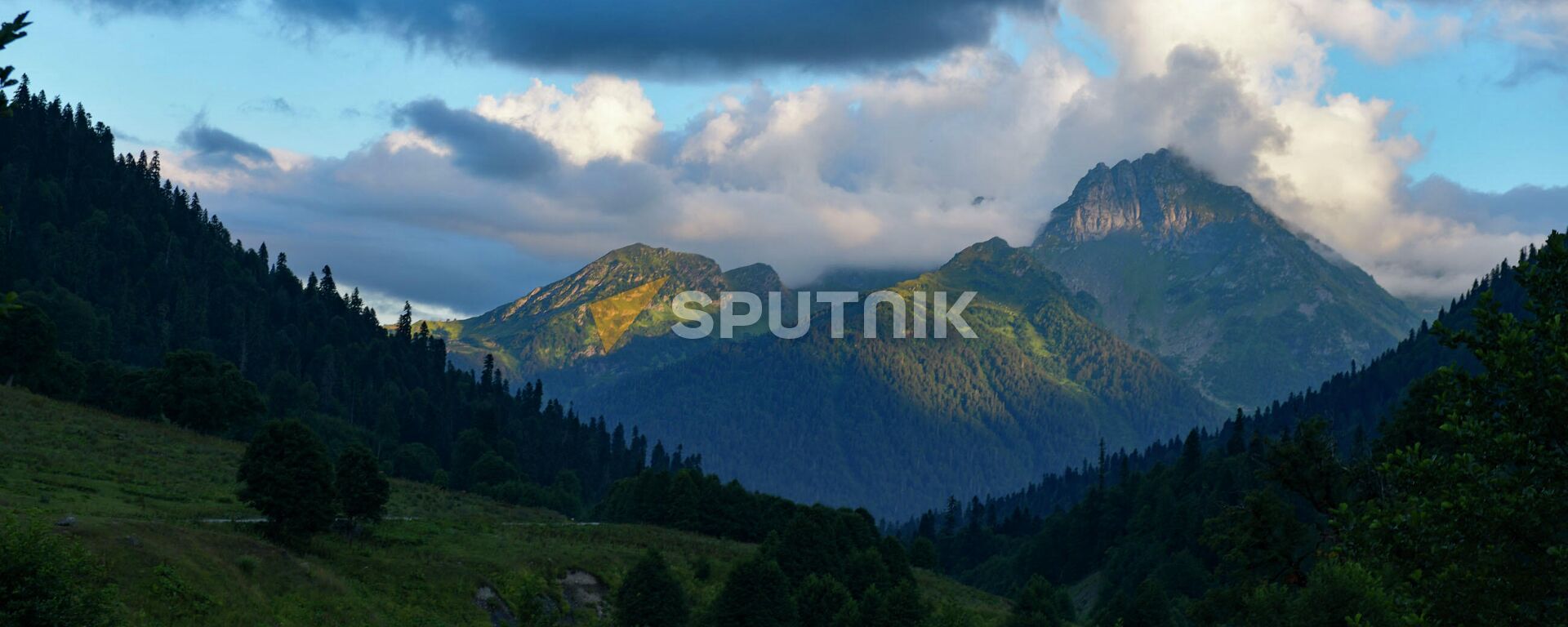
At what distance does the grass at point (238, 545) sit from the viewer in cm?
6644

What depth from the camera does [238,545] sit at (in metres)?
76.9

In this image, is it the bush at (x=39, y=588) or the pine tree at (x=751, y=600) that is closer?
the bush at (x=39, y=588)

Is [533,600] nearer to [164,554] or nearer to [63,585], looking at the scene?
[164,554]

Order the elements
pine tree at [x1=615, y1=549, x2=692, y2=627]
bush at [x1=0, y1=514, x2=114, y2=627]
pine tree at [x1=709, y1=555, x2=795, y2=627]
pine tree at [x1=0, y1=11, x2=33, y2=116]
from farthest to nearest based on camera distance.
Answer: pine tree at [x1=709, y1=555, x2=795, y2=627] < pine tree at [x1=615, y1=549, x2=692, y2=627] < bush at [x1=0, y1=514, x2=114, y2=627] < pine tree at [x1=0, y1=11, x2=33, y2=116]

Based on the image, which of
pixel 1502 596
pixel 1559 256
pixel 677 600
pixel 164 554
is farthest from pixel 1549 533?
pixel 677 600

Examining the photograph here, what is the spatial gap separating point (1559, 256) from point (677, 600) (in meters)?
73.0

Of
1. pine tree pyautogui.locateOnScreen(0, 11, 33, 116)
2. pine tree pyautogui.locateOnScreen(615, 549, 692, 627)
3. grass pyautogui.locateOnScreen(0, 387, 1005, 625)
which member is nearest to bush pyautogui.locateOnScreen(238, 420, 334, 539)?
grass pyautogui.locateOnScreen(0, 387, 1005, 625)

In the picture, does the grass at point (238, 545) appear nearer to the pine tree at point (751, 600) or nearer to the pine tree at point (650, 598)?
the pine tree at point (650, 598)

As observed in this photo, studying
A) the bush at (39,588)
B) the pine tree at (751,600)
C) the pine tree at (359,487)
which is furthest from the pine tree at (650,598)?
the bush at (39,588)

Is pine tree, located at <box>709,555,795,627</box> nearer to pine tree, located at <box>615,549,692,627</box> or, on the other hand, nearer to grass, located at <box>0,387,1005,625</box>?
pine tree, located at <box>615,549,692,627</box>

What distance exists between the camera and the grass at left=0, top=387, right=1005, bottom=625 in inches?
2616

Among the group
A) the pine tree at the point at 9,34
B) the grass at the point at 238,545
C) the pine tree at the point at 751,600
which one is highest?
the pine tree at the point at 9,34

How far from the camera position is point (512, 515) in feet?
450

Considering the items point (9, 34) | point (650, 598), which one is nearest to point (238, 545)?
point (650, 598)
